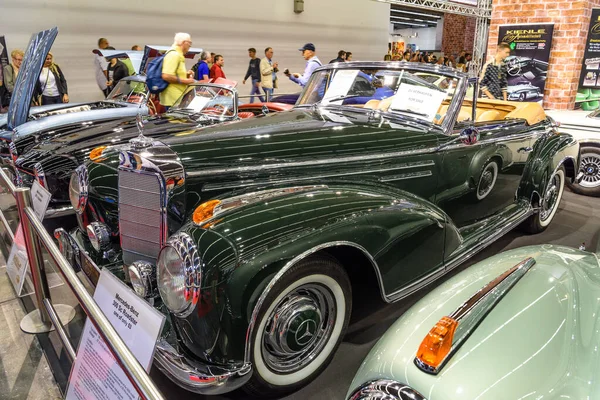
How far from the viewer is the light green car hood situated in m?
1.11

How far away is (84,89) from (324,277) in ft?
33.1

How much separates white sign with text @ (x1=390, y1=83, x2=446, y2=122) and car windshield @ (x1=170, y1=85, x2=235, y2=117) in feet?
8.00

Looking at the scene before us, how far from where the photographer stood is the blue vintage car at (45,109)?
4777 mm

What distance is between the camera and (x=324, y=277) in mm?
1992

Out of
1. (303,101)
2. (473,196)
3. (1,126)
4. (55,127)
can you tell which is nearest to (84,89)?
(1,126)

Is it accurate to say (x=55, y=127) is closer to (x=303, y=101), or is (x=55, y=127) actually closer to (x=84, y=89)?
(x=303, y=101)

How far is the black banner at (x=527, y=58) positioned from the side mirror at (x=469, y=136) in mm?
4650

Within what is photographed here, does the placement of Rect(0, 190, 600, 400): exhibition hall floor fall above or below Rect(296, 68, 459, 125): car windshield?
below

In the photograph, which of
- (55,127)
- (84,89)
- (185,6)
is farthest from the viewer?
(185,6)

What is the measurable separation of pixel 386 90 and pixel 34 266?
2.45 m

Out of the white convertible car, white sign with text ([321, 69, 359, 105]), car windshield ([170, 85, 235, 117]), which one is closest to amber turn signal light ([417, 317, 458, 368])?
white sign with text ([321, 69, 359, 105])

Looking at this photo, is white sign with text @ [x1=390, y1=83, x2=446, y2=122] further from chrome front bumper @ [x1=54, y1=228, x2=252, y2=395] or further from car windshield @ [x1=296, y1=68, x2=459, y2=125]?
chrome front bumper @ [x1=54, y1=228, x2=252, y2=395]

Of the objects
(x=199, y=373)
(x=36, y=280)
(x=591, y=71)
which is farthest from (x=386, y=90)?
(x=591, y=71)

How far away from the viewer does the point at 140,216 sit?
7.18 ft
